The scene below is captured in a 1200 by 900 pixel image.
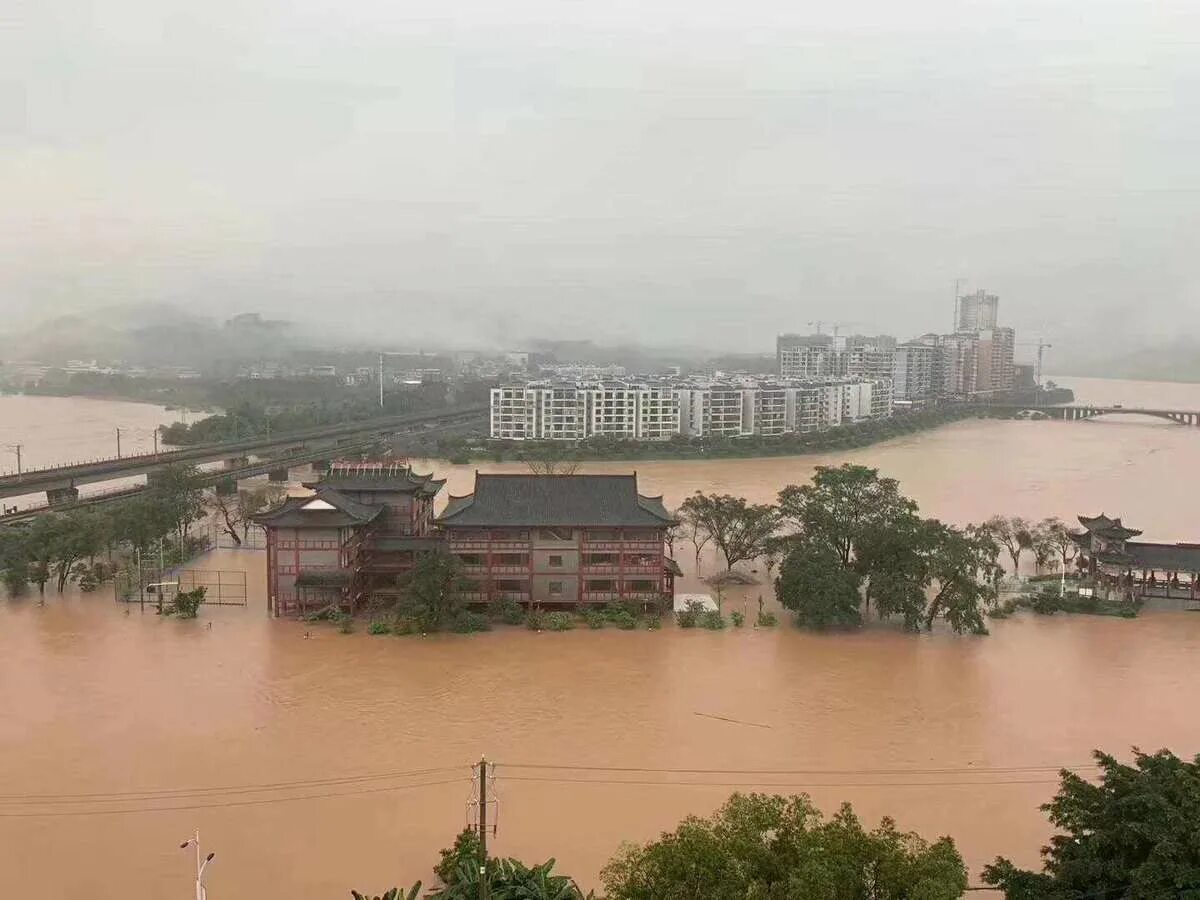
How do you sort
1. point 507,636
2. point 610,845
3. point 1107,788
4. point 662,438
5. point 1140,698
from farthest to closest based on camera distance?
point 662,438, point 507,636, point 1140,698, point 610,845, point 1107,788

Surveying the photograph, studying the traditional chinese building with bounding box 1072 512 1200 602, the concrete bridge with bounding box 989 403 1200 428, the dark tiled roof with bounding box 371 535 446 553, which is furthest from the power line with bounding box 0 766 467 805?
the concrete bridge with bounding box 989 403 1200 428

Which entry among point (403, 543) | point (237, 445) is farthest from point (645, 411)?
point (403, 543)

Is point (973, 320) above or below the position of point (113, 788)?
above

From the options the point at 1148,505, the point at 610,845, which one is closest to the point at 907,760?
the point at 610,845

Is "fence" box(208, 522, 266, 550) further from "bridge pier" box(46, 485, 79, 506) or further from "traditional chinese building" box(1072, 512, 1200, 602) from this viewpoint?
→ "traditional chinese building" box(1072, 512, 1200, 602)

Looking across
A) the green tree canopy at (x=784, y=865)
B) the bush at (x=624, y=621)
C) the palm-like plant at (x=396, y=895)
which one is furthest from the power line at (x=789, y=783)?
the bush at (x=624, y=621)

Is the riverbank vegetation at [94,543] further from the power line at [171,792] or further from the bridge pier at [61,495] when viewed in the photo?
the power line at [171,792]

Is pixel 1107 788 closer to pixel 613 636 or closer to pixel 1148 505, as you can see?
pixel 613 636
